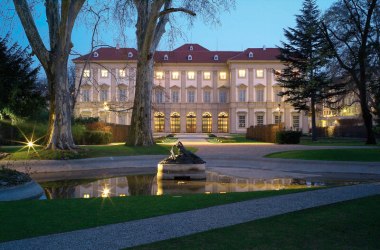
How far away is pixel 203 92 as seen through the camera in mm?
81062

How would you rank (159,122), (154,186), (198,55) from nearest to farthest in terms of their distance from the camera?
(154,186)
(159,122)
(198,55)

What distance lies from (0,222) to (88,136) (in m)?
27.2

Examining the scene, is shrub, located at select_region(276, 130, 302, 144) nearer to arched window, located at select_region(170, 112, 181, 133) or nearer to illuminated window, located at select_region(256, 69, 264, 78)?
illuminated window, located at select_region(256, 69, 264, 78)

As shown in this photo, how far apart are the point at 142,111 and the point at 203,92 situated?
5471 centimetres

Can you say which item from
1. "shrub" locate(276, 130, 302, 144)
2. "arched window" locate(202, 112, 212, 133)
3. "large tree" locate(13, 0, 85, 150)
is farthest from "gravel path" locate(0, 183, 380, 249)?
"arched window" locate(202, 112, 212, 133)

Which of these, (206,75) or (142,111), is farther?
(206,75)

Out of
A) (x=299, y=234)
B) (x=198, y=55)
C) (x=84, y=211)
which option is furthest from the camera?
(x=198, y=55)

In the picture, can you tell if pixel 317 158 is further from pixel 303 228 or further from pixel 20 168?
pixel 303 228

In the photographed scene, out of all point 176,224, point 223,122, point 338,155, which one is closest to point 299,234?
point 176,224

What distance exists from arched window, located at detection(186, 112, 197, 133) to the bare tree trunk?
53314 mm

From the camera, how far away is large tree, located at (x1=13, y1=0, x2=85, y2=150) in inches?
812

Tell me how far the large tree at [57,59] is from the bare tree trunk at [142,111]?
578 cm

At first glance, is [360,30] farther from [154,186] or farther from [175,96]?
[175,96]

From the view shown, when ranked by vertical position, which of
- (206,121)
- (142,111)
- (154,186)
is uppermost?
(206,121)
